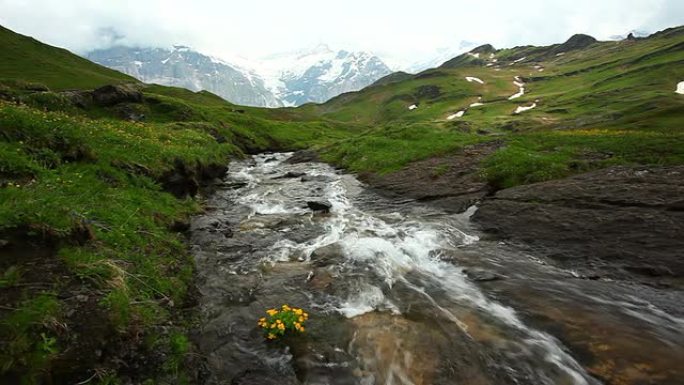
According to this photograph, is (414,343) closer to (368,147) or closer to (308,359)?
(308,359)

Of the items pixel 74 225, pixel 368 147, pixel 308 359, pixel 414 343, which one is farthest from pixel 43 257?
pixel 368 147

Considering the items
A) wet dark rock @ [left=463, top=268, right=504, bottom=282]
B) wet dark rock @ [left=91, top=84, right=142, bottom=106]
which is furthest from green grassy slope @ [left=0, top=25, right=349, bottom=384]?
wet dark rock @ [left=91, top=84, right=142, bottom=106]

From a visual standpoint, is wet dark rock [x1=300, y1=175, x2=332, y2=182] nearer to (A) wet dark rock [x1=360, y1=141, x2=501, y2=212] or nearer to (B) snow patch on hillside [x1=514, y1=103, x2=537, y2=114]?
(A) wet dark rock [x1=360, y1=141, x2=501, y2=212]

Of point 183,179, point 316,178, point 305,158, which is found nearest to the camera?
point 183,179

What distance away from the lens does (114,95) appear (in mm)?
46188

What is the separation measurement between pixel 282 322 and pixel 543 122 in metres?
94.4

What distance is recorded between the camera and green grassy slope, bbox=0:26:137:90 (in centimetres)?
9250

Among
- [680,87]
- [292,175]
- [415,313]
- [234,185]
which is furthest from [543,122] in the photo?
[415,313]

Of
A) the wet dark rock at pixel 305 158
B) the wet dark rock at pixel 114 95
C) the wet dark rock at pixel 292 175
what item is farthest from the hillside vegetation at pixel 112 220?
the wet dark rock at pixel 305 158

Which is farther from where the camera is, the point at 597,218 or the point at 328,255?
the point at 597,218

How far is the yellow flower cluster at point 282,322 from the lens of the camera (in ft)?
29.0

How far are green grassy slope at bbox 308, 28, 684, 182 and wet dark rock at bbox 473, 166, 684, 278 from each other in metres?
3.04

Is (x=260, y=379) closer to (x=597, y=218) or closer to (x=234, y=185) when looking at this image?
(x=597, y=218)

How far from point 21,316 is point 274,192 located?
66.4 feet
